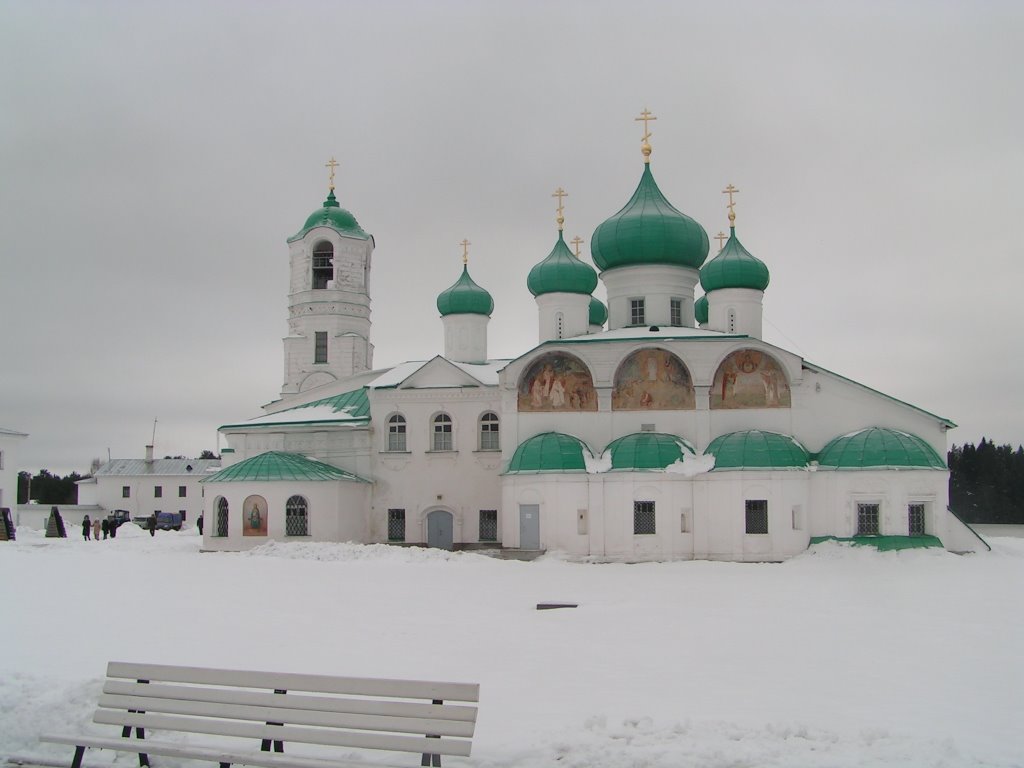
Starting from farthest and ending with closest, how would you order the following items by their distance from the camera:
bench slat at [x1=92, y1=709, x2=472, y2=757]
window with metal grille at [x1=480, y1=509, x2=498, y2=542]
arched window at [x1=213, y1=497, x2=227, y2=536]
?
window with metal grille at [x1=480, y1=509, x2=498, y2=542]
arched window at [x1=213, y1=497, x2=227, y2=536]
bench slat at [x1=92, y1=709, x2=472, y2=757]

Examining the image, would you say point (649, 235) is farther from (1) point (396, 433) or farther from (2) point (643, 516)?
(1) point (396, 433)

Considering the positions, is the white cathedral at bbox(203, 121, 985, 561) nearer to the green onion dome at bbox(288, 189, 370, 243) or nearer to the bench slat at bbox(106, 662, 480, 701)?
the green onion dome at bbox(288, 189, 370, 243)

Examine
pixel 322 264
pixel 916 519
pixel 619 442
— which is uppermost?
pixel 322 264

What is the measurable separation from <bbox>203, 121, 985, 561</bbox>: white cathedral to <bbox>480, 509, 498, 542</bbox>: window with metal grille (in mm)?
67

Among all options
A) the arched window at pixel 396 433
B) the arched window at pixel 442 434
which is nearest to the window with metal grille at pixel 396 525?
the arched window at pixel 396 433

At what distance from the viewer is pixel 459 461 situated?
30.4 m

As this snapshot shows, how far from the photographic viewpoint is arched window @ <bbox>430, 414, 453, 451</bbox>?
30.7m

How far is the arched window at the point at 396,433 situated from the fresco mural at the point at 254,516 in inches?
170

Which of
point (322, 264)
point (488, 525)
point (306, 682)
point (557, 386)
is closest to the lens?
point (306, 682)

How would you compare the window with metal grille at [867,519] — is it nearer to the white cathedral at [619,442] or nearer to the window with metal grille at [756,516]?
the white cathedral at [619,442]

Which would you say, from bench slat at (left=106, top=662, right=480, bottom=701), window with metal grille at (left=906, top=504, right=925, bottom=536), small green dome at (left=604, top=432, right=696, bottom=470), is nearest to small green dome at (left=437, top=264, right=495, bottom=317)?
small green dome at (left=604, top=432, right=696, bottom=470)

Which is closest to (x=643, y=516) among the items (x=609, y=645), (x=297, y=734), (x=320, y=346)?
(x=609, y=645)

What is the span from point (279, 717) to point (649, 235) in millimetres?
24066

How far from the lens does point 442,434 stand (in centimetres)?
3073
